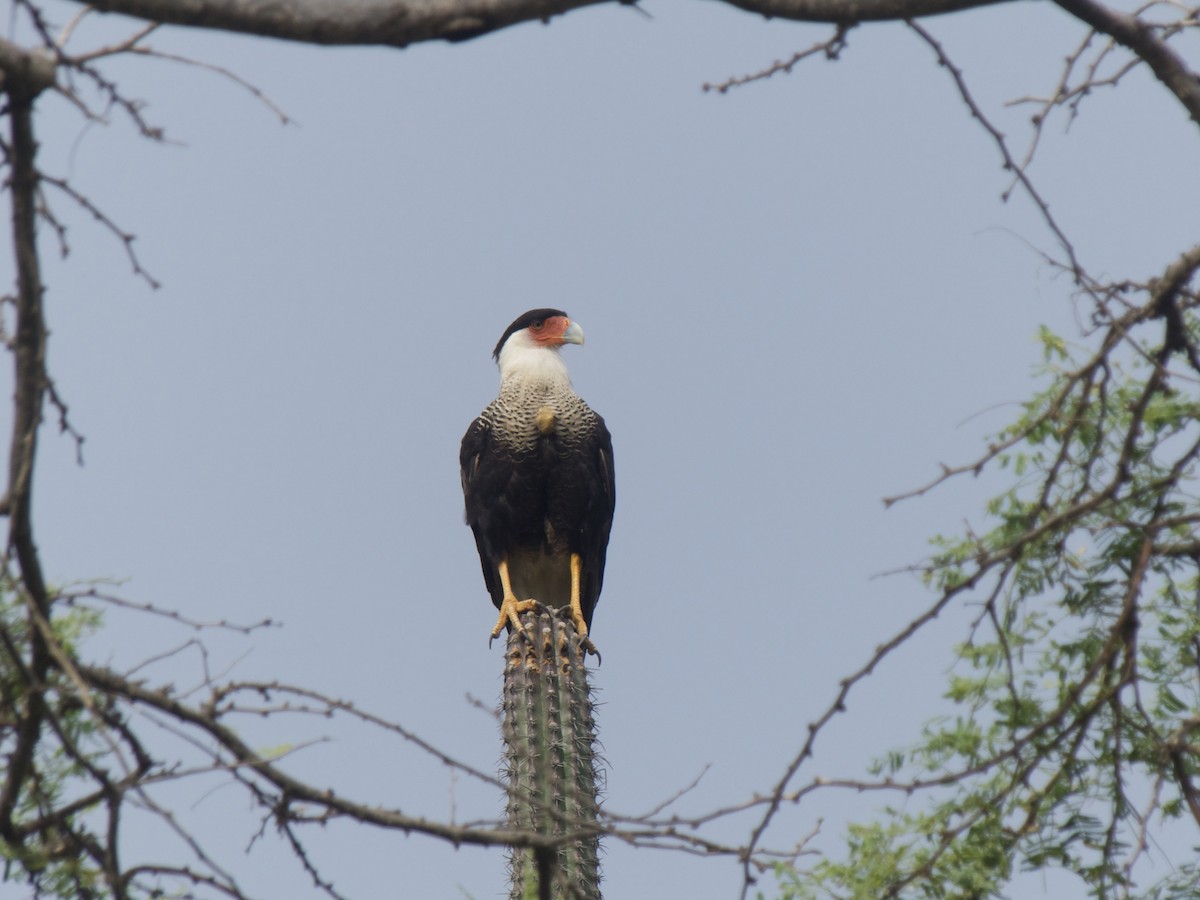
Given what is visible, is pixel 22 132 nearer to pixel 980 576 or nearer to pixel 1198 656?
pixel 980 576

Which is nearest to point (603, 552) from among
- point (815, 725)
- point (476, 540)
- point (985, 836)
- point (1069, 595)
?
point (476, 540)

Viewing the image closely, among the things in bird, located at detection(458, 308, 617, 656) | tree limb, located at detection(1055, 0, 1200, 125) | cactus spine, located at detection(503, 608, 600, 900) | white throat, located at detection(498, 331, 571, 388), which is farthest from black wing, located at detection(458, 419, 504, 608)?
tree limb, located at detection(1055, 0, 1200, 125)

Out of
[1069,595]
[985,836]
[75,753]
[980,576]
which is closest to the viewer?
[75,753]

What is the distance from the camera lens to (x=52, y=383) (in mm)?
1681

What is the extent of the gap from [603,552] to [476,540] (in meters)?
0.53

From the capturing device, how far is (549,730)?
398 cm

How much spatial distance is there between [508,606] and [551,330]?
162 centimetres

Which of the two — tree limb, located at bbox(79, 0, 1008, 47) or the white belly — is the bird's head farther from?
tree limb, located at bbox(79, 0, 1008, 47)

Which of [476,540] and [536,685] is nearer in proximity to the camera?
[536,685]

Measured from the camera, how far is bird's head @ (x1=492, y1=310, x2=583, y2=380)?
6.36 meters

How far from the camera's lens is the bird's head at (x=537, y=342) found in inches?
250

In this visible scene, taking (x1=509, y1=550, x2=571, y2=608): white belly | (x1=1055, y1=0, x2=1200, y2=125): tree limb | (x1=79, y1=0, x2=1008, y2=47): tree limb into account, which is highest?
(x1=509, y1=550, x2=571, y2=608): white belly

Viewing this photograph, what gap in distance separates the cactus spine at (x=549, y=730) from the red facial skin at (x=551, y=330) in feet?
7.16

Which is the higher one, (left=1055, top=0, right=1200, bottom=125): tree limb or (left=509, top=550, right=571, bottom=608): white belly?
(left=509, top=550, right=571, bottom=608): white belly
